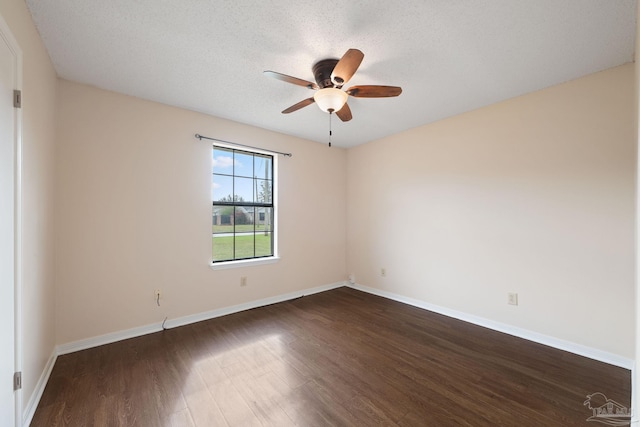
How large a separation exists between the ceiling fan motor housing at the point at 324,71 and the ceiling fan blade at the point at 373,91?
0.13 m

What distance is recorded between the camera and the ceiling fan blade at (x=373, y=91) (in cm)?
196

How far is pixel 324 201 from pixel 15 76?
3.40 metres

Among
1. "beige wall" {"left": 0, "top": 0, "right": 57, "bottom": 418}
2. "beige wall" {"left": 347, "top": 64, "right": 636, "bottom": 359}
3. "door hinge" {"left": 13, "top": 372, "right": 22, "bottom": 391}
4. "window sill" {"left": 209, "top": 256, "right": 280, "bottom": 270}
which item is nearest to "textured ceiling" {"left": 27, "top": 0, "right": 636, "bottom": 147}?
"beige wall" {"left": 0, "top": 0, "right": 57, "bottom": 418}

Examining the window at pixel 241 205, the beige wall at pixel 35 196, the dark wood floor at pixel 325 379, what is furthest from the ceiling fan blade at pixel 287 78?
the dark wood floor at pixel 325 379

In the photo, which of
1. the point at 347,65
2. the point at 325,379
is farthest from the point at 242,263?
the point at 347,65

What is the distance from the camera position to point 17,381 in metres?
1.39

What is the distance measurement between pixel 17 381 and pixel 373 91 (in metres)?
2.88

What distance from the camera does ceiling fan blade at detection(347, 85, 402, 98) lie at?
1.96 metres

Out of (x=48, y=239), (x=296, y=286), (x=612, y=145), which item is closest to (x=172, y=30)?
(x=48, y=239)

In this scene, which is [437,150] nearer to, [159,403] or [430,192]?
[430,192]

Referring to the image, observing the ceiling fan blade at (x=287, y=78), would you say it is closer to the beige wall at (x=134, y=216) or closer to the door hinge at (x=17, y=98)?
the door hinge at (x=17, y=98)

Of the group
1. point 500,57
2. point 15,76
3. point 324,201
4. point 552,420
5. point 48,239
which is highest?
point 500,57

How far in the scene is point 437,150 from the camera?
329 cm

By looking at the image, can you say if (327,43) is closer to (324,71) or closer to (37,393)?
(324,71)
